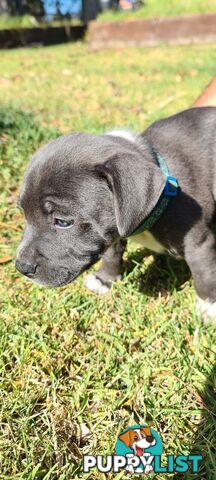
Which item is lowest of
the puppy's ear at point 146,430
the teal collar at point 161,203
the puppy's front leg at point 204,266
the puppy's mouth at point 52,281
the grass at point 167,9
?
the grass at point 167,9

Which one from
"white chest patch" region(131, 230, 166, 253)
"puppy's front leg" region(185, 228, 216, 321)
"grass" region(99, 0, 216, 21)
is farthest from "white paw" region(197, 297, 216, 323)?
"grass" region(99, 0, 216, 21)

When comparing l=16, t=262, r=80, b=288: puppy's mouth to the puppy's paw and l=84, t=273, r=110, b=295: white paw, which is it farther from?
the puppy's paw

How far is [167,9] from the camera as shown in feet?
48.8

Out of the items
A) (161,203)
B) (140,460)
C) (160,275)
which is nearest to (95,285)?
(160,275)

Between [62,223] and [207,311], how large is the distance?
1.13 m

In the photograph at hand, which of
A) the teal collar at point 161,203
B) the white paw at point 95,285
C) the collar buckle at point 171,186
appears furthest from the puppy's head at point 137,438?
the collar buckle at point 171,186

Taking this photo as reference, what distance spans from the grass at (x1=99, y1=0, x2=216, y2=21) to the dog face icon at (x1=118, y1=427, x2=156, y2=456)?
13.9 meters

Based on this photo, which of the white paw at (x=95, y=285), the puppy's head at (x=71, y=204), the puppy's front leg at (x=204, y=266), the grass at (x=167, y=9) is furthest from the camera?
the grass at (x=167, y=9)

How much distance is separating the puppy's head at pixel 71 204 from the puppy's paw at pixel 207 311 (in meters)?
0.79

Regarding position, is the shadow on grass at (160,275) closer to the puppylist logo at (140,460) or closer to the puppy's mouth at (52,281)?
the puppy's mouth at (52,281)

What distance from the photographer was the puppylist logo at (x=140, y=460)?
7.12 feet

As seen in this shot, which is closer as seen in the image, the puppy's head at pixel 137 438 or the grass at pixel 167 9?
the puppy's head at pixel 137 438

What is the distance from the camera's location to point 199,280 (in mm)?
3072

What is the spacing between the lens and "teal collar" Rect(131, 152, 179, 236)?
8.95 feet
